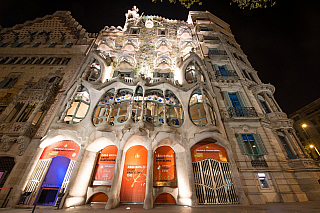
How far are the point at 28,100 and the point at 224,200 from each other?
66.0 ft

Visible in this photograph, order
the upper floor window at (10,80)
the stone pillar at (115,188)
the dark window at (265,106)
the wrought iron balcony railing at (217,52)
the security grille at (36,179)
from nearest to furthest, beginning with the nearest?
the stone pillar at (115,188) → the security grille at (36,179) → the dark window at (265,106) → the upper floor window at (10,80) → the wrought iron balcony railing at (217,52)

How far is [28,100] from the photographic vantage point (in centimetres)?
1365

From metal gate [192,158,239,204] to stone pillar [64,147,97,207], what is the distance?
28.3ft

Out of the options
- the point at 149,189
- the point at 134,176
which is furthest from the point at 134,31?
the point at 149,189

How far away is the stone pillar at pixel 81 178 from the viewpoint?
9.30 meters

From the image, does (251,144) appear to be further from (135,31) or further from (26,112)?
(135,31)

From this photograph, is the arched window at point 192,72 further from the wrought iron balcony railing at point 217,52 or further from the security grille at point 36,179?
the security grille at point 36,179

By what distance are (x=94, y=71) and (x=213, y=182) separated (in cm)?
1724

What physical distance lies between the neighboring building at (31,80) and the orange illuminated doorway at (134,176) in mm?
7353

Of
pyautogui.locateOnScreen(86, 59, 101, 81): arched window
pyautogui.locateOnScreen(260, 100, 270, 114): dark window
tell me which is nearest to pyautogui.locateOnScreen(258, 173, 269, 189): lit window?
pyautogui.locateOnScreen(260, 100, 270, 114): dark window

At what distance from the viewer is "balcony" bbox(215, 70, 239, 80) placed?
16406 millimetres

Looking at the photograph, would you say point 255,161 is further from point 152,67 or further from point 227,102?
point 152,67

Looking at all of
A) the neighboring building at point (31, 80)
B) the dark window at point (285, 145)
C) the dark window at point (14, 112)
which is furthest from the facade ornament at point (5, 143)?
the dark window at point (285, 145)

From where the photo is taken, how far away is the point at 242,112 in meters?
13.9
